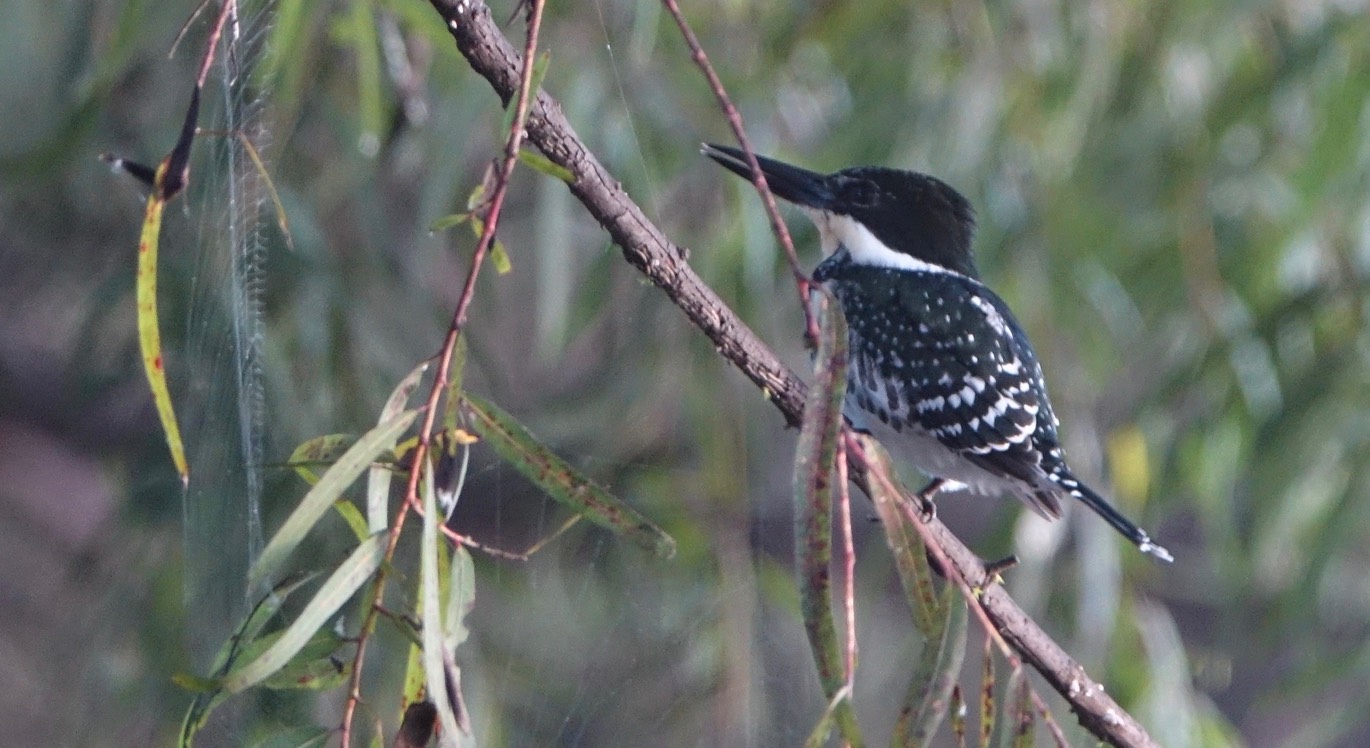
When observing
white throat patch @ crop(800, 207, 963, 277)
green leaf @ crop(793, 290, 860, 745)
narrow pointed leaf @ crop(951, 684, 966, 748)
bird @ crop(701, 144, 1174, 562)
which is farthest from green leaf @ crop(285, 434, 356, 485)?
white throat patch @ crop(800, 207, 963, 277)

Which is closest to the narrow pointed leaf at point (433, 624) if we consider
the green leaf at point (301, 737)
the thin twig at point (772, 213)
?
the green leaf at point (301, 737)

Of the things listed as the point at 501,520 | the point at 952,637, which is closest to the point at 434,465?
the point at 952,637

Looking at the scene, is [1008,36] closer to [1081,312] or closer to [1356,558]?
[1081,312]

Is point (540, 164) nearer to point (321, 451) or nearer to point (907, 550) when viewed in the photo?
point (321, 451)

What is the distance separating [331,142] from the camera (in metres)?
2.19

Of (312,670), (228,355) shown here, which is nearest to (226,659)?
(312,670)

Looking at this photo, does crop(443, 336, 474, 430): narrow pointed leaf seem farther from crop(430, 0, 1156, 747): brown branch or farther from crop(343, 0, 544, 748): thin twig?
crop(430, 0, 1156, 747): brown branch

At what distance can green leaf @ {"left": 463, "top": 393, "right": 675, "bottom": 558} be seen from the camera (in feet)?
2.93

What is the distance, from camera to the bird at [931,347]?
1.67 meters

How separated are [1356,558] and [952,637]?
219 cm

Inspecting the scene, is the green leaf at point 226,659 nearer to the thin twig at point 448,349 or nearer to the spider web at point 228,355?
the thin twig at point 448,349

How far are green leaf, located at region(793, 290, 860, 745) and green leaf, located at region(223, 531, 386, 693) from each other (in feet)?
0.74

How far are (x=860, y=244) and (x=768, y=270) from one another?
121 mm

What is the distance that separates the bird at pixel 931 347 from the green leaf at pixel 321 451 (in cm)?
73
